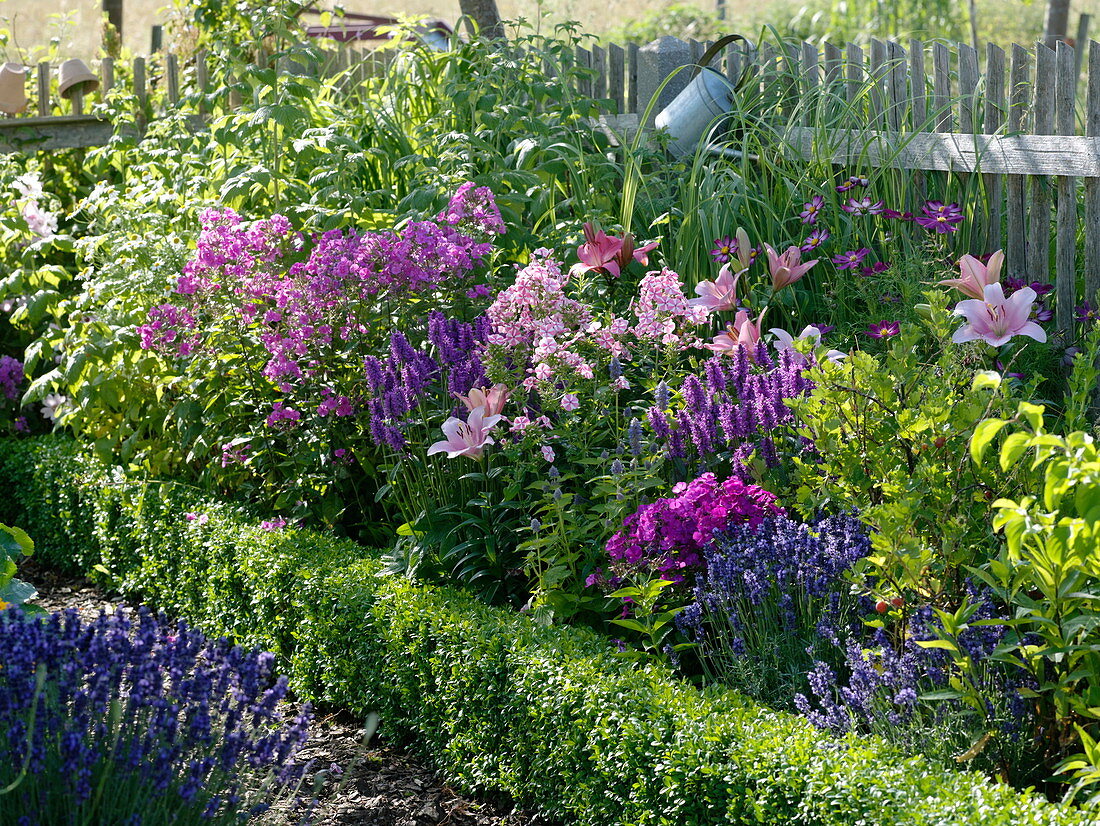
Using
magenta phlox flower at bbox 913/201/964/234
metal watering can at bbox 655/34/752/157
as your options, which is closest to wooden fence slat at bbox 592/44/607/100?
metal watering can at bbox 655/34/752/157

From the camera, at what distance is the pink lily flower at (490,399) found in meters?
3.46

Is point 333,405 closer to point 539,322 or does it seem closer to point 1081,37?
point 539,322

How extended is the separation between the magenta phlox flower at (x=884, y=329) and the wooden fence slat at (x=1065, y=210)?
2.71ft

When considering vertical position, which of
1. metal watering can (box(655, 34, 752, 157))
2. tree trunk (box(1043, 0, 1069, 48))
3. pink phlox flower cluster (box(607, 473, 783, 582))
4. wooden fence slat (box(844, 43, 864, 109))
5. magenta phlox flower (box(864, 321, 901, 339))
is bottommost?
pink phlox flower cluster (box(607, 473, 783, 582))

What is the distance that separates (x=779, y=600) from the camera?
10.2 feet

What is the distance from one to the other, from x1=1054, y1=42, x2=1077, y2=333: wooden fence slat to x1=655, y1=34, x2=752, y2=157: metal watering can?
1.61 meters

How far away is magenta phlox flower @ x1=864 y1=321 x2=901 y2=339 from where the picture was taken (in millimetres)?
3846

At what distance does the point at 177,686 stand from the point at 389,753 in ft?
4.38

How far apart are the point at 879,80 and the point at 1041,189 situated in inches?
37.8

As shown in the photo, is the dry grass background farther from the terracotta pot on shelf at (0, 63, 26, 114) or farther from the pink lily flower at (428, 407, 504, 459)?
the pink lily flower at (428, 407, 504, 459)

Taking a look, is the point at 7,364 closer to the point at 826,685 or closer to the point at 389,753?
the point at 389,753

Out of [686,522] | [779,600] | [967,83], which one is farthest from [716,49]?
[779,600]

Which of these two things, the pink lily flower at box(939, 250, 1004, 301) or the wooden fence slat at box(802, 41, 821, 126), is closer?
the pink lily flower at box(939, 250, 1004, 301)

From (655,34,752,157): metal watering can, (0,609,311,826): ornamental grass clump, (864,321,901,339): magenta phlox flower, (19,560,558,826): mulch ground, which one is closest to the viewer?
(0,609,311,826): ornamental grass clump
